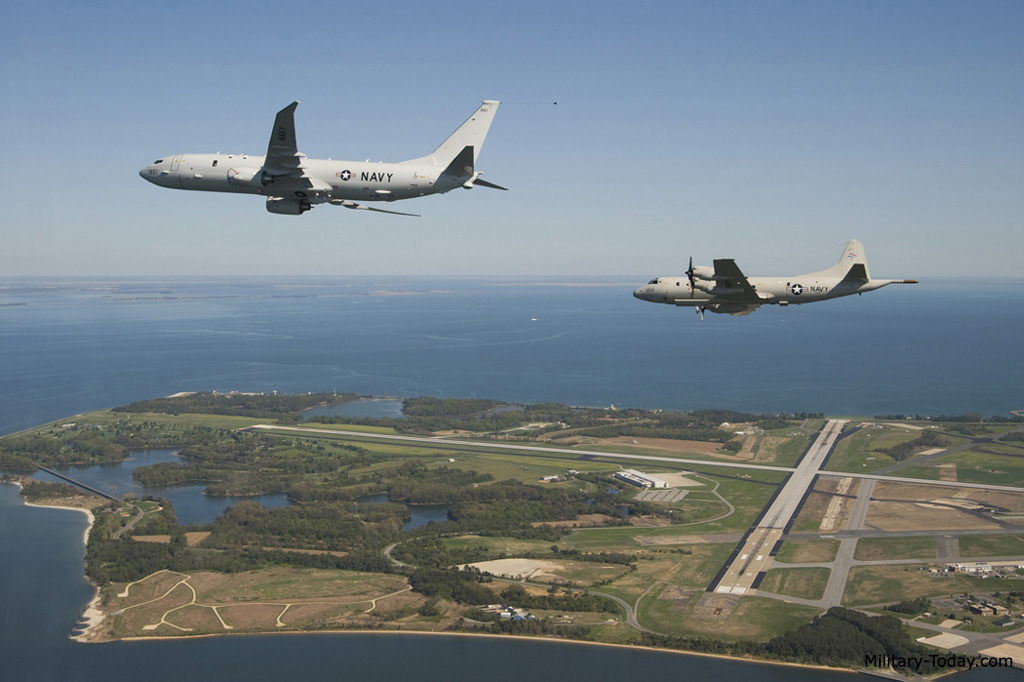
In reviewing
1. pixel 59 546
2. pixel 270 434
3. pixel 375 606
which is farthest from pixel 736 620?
pixel 270 434

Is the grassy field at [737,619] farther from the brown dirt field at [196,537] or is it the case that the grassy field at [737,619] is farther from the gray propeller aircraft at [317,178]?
the brown dirt field at [196,537]

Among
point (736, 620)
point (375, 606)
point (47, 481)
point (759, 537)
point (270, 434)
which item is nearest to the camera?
point (736, 620)

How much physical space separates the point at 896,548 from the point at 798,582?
13287mm

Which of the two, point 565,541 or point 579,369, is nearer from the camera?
point 565,541

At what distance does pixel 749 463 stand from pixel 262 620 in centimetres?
6724

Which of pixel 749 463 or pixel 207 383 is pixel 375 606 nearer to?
pixel 749 463

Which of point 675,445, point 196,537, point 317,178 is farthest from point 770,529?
point 317,178

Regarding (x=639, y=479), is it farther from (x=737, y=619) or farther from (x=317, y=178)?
(x=317, y=178)

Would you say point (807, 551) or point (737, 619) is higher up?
point (807, 551)

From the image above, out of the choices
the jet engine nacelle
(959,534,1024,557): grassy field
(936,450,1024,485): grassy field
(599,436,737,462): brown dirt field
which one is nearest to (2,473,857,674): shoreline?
(959,534,1024,557): grassy field

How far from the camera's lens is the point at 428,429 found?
13212 centimetres

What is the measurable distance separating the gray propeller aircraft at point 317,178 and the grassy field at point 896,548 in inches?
2258

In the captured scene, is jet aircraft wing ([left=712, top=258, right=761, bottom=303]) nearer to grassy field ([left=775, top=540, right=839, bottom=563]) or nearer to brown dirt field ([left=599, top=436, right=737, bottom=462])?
grassy field ([left=775, top=540, right=839, bottom=563])

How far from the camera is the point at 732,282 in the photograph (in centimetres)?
3906
